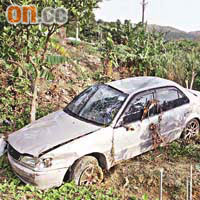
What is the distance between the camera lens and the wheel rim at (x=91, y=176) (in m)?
5.07

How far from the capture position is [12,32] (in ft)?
20.0

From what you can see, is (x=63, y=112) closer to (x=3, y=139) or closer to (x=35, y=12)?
(x=3, y=139)

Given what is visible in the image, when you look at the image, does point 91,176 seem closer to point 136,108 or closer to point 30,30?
point 136,108

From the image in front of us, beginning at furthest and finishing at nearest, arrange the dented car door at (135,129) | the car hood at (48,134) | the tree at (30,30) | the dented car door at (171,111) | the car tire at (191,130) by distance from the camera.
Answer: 1. the car tire at (191,130)
2. the dented car door at (171,111)
3. the tree at (30,30)
4. the dented car door at (135,129)
5. the car hood at (48,134)

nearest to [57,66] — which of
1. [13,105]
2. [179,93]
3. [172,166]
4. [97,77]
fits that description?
[97,77]

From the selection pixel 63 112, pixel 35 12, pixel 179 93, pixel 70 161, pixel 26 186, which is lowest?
pixel 26 186

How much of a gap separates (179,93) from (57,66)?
6.20 metres

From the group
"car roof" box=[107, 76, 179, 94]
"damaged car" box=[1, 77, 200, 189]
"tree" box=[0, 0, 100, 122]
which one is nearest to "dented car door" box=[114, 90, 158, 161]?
"damaged car" box=[1, 77, 200, 189]

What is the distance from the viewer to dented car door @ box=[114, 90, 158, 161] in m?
5.41

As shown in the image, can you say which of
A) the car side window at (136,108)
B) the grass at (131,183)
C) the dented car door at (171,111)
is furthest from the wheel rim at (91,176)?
the dented car door at (171,111)

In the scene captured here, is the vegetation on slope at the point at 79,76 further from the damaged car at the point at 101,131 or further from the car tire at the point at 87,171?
the damaged car at the point at 101,131

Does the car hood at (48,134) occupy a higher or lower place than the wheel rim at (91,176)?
higher

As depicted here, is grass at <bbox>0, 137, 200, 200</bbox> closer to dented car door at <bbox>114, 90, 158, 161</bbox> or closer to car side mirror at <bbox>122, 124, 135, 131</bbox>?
dented car door at <bbox>114, 90, 158, 161</bbox>

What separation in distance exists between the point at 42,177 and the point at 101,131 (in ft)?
4.15
